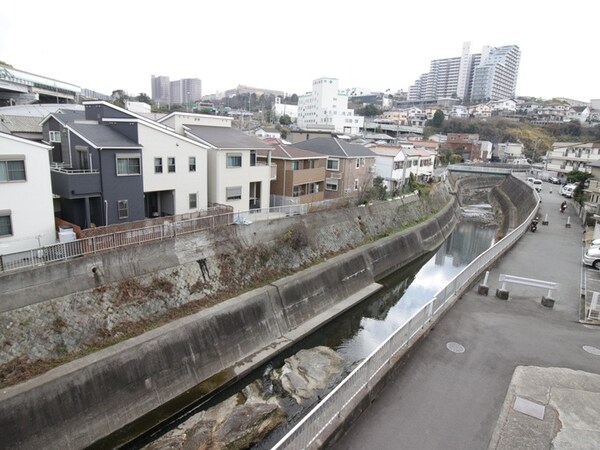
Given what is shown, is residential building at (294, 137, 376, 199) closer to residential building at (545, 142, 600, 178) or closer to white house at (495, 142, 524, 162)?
residential building at (545, 142, 600, 178)

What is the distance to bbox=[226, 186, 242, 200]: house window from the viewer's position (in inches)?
926

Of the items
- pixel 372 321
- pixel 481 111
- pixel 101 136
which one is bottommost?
pixel 372 321

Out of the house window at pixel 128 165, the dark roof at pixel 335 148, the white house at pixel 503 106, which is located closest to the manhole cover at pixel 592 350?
the house window at pixel 128 165

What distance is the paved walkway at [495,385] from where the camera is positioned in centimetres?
648

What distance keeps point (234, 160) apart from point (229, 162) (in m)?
0.45

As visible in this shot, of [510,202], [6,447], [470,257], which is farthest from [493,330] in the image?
[510,202]

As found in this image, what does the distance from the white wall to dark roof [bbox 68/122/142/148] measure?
0.88 m

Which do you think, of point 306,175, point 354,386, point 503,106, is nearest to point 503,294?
point 354,386

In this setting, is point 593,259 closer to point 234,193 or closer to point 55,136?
point 234,193

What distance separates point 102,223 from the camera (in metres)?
17.5

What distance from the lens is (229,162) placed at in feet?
75.9

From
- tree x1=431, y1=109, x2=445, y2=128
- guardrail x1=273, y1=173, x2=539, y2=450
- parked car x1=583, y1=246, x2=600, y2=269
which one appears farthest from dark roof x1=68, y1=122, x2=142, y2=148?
tree x1=431, y1=109, x2=445, y2=128

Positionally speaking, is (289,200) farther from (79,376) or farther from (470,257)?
(79,376)

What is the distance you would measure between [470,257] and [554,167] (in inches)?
2056
